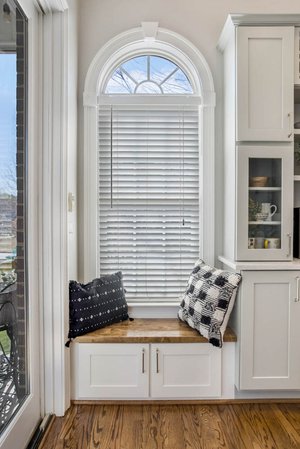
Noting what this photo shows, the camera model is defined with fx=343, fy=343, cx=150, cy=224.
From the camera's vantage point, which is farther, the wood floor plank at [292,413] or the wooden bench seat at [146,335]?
the wooden bench seat at [146,335]

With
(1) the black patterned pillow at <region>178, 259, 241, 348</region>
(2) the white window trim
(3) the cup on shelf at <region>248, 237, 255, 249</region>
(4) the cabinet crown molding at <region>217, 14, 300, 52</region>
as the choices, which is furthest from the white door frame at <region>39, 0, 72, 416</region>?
(3) the cup on shelf at <region>248, 237, 255, 249</region>

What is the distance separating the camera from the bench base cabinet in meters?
2.22

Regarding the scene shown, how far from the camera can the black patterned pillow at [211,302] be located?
7.09 feet

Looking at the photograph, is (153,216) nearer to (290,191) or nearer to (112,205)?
(112,205)

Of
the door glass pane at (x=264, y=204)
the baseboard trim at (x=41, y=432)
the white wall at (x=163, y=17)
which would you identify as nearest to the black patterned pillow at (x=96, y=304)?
the white wall at (x=163, y=17)

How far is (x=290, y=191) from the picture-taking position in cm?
224

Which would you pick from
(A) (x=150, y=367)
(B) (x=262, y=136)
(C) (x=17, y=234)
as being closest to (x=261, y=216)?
(B) (x=262, y=136)

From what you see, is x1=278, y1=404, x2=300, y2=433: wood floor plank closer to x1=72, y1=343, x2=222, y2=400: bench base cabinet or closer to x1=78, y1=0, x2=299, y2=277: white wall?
x1=72, y1=343, x2=222, y2=400: bench base cabinet

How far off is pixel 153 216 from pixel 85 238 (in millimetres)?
540

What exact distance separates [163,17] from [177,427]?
2805mm

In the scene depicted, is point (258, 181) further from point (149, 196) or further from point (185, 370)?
point (185, 370)

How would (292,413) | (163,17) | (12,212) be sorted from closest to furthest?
1. (12,212)
2. (292,413)
3. (163,17)

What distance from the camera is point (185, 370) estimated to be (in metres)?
2.24

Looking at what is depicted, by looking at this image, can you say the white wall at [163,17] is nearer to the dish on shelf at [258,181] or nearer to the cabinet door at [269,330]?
the dish on shelf at [258,181]
